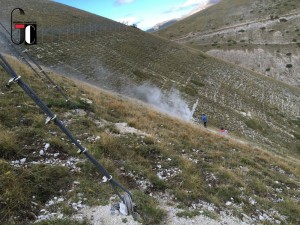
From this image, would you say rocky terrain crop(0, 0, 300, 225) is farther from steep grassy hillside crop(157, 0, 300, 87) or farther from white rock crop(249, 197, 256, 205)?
steep grassy hillside crop(157, 0, 300, 87)

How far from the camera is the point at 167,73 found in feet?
168

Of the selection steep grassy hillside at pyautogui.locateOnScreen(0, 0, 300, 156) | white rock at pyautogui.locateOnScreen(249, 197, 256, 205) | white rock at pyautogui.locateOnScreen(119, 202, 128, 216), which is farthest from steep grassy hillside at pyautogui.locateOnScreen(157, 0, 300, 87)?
white rock at pyautogui.locateOnScreen(119, 202, 128, 216)

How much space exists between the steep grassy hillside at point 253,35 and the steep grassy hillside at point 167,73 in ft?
120

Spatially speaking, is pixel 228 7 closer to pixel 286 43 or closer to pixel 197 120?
pixel 286 43

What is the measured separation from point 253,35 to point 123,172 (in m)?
126

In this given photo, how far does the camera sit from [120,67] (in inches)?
1769

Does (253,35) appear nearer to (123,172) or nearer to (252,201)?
(252,201)

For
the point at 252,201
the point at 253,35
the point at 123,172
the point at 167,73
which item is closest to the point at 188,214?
the point at 123,172

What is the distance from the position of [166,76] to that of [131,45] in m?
14.1

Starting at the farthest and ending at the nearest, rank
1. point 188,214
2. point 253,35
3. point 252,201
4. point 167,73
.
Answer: point 253,35 < point 167,73 < point 252,201 < point 188,214

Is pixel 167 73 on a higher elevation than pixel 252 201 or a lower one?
higher

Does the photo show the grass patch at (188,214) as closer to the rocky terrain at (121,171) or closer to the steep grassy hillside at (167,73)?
the rocky terrain at (121,171)

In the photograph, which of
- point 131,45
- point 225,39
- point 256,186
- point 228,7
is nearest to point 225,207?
point 256,186

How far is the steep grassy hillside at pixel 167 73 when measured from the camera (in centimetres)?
3891
